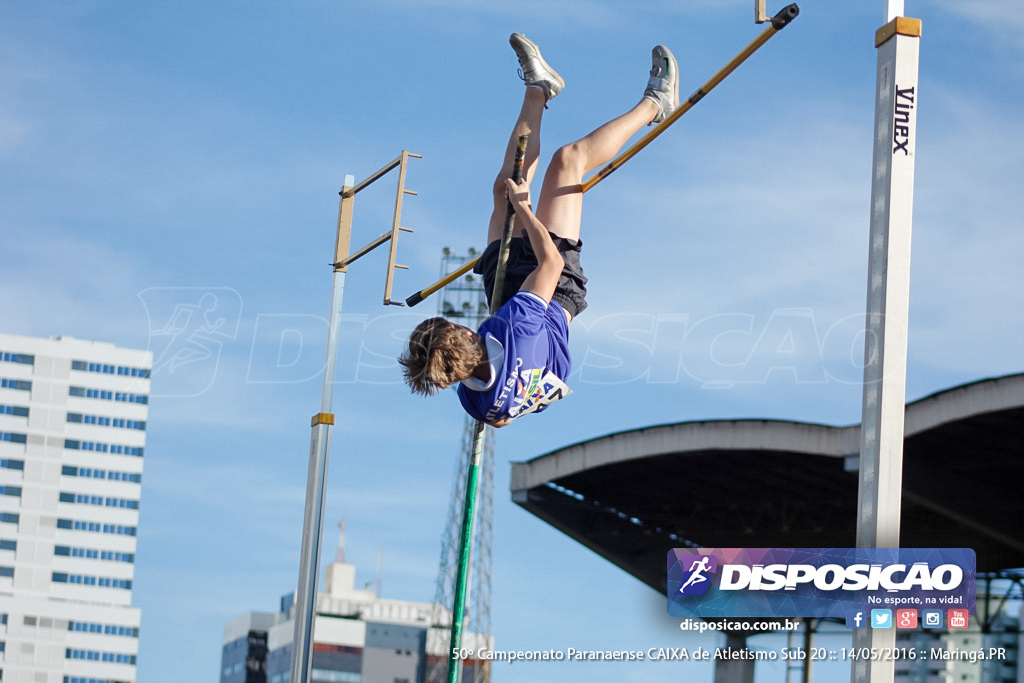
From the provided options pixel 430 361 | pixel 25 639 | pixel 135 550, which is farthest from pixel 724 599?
pixel 135 550

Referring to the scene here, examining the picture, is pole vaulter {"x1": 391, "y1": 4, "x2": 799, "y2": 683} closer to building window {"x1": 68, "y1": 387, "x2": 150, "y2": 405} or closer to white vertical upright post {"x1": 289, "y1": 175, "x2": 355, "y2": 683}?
white vertical upright post {"x1": 289, "y1": 175, "x2": 355, "y2": 683}

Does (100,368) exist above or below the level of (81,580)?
above

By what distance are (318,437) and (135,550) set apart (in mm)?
100026

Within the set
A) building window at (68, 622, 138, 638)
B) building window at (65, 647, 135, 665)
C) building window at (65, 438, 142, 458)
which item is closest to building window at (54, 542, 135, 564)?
building window at (68, 622, 138, 638)

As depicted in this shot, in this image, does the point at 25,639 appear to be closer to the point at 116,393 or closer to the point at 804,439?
the point at 116,393

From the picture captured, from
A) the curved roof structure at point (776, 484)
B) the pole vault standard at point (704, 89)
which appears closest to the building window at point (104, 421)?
the curved roof structure at point (776, 484)

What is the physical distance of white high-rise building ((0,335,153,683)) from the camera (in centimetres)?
9794

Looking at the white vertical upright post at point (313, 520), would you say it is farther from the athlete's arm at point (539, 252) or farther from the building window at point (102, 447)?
the building window at point (102, 447)

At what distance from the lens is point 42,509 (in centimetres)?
10331

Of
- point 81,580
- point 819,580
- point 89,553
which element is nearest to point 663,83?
point 819,580

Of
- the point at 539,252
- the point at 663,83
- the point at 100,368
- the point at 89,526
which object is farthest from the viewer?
the point at 100,368

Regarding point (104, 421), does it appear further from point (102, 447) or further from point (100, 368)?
point (100, 368)

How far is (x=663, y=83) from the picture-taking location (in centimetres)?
727

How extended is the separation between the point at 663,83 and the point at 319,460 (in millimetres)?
3939
